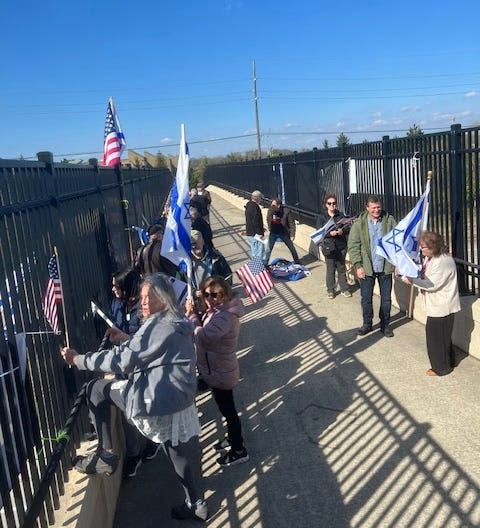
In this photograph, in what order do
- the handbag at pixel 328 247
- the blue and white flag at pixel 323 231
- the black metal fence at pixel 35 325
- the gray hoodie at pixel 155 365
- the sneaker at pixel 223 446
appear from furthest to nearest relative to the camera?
the blue and white flag at pixel 323 231, the handbag at pixel 328 247, the sneaker at pixel 223 446, the gray hoodie at pixel 155 365, the black metal fence at pixel 35 325

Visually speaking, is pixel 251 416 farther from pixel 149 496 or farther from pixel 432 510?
pixel 432 510

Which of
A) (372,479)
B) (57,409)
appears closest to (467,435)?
(372,479)

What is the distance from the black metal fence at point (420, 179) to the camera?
20.4 feet

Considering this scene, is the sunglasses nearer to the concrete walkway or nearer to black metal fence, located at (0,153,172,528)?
black metal fence, located at (0,153,172,528)

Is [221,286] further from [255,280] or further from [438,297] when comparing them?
[438,297]

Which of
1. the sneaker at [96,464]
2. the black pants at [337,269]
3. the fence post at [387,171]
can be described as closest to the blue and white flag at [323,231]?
the black pants at [337,269]

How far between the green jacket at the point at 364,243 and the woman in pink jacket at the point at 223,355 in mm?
2999

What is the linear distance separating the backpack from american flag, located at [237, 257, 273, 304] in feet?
16.1

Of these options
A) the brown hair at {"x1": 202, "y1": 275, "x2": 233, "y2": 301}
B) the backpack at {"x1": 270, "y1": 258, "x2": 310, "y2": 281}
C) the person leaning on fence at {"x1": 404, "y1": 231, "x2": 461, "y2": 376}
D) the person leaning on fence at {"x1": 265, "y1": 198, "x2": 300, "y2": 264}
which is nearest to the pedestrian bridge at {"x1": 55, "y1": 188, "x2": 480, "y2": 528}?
the person leaning on fence at {"x1": 404, "y1": 231, "x2": 461, "y2": 376}

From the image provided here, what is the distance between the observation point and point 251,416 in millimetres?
5285

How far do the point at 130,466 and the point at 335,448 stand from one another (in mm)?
1634

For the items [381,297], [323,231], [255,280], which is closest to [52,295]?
[255,280]

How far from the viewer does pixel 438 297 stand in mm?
5543

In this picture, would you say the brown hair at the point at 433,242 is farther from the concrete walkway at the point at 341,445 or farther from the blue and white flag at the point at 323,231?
the blue and white flag at the point at 323,231
